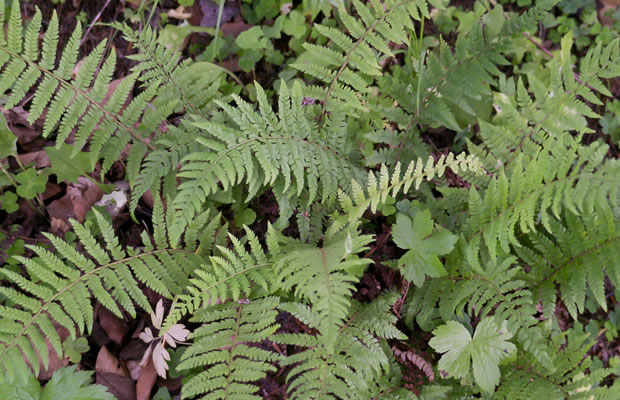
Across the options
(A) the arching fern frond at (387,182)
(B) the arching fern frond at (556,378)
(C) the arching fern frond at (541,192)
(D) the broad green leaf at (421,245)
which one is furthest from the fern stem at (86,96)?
(B) the arching fern frond at (556,378)

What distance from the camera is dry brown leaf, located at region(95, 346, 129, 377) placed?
2.89m

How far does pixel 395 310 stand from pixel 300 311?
700 millimetres

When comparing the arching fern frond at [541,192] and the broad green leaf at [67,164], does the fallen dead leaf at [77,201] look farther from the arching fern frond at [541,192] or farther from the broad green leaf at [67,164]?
the arching fern frond at [541,192]

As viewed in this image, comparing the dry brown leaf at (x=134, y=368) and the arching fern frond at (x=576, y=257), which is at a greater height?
the arching fern frond at (x=576, y=257)

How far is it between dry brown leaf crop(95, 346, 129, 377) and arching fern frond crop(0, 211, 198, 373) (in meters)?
0.53

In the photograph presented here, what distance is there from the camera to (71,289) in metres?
2.37

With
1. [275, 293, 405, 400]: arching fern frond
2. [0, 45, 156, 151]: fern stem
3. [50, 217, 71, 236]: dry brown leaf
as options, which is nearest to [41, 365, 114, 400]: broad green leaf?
[50, 217, 71, 236]: dry brown leaf

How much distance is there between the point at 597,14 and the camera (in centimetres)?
402

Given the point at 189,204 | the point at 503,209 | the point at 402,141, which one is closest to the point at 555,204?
the point at 503,209

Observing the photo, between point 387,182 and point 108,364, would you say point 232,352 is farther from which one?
point 387,182

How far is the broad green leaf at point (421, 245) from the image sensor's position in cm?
243

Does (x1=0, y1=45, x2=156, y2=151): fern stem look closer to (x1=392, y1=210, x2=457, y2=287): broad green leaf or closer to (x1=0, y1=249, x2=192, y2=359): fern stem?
(x1=0, y1=249, x2=192, y2=359): fern stem

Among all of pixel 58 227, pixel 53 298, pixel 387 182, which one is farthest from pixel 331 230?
pixel 58 227

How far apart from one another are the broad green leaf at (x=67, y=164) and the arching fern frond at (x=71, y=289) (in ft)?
2.46
